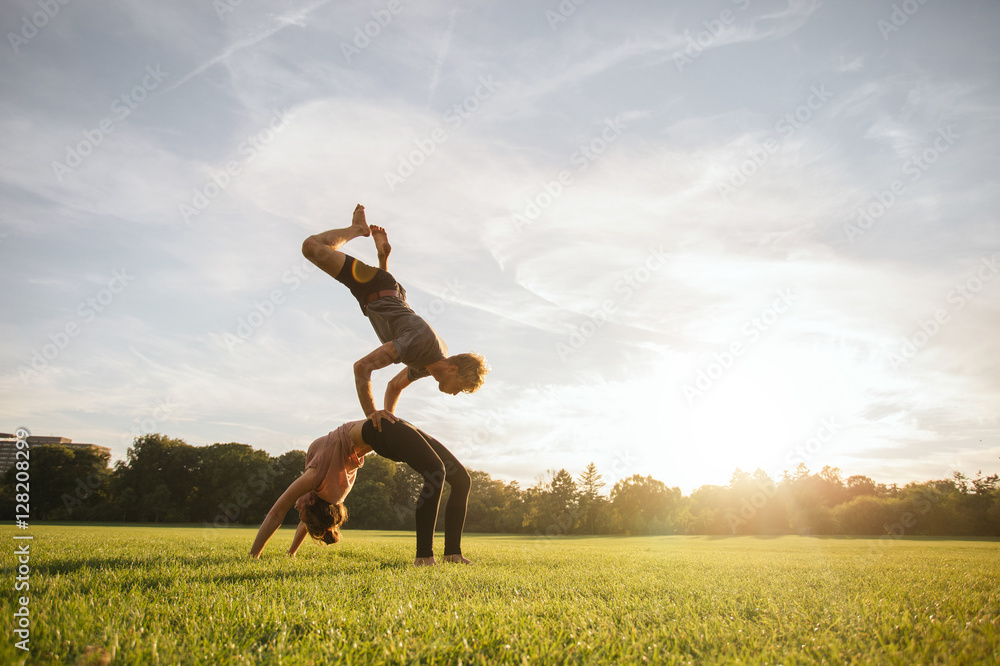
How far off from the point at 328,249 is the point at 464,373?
6.85 feet

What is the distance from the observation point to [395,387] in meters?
6.20

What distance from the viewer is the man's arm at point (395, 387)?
20.0 feet

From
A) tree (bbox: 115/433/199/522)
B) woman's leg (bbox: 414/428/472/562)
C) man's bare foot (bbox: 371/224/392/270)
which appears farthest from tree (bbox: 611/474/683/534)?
man's bare foot (bbox: 371/224/392/270)

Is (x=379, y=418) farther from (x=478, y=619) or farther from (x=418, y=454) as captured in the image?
(x=478, y=619)

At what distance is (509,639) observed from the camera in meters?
2.08

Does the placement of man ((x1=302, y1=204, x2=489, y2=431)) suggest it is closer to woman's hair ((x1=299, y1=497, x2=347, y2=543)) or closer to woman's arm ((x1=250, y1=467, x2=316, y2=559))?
woman's arm ((x1=250, y1=467, x2=316, y2=559))

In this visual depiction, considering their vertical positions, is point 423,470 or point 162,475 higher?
point 423,470

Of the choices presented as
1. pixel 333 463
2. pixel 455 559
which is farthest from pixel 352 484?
pixel 455 559

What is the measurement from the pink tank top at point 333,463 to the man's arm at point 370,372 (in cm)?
53

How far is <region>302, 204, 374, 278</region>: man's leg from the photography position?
5.37m

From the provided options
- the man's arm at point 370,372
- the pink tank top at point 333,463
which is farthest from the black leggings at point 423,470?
the pink tank top at point 333,463

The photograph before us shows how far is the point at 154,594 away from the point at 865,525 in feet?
189

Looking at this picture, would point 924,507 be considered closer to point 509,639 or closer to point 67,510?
point 509,639

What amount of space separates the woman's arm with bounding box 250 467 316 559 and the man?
943mm
